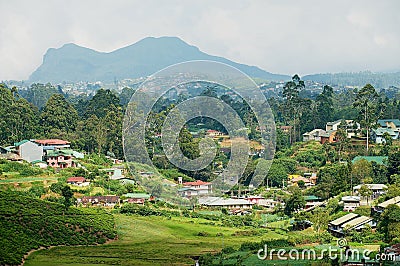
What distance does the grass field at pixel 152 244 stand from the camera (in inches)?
458

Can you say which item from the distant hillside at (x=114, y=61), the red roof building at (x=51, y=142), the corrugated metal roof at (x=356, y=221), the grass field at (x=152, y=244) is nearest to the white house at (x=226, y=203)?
the grass field at (x=152, y=244)

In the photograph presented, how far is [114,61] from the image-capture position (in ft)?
429

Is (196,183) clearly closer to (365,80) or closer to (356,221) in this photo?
(356,221)

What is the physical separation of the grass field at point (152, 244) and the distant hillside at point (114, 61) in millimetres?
97722

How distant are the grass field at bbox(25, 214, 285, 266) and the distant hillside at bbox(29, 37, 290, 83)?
3847 inches

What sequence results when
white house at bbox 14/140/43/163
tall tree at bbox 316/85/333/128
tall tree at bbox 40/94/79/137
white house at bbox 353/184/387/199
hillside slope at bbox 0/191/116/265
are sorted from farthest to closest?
tall tree at bbox 316/85/333/128 → tall tree at bbox 40/94/79/137 → white house at bbox 14/140/43/163 → white house at bbox 353/184/387/199 → hillside slope at bbox 0/191/116/265

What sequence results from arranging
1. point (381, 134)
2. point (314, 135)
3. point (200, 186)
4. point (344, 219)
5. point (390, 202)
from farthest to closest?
1. point (314, 135)
2. point (381, 134)
3. point (200, 186)
4. point (344, 219)
5. point (390, 202)

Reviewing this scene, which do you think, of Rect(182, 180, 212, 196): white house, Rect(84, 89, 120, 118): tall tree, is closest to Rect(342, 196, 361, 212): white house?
Rect(182, 180, 212, 196): white house

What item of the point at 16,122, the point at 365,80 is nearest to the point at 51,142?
the point at 16,122

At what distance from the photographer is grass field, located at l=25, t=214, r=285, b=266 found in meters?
11.6

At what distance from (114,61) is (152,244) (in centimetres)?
11972

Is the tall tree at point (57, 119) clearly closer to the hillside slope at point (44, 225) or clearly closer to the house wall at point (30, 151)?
the house wall at point (30, 151)

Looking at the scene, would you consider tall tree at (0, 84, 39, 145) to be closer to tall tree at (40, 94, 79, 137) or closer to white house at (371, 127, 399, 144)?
tall tree at (40, 94, 79, 137)

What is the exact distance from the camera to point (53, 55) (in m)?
139
